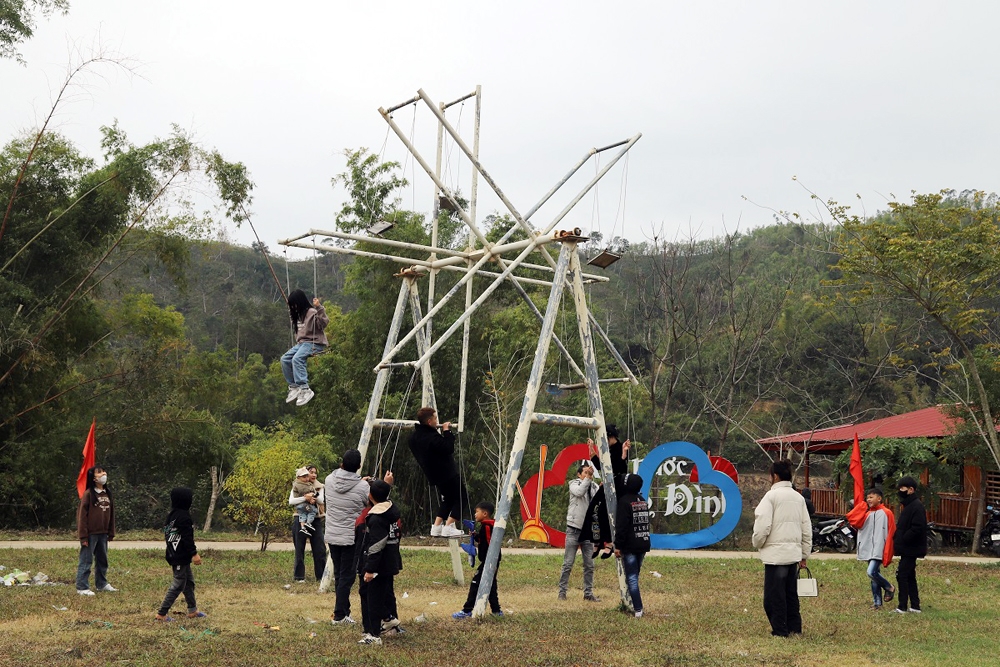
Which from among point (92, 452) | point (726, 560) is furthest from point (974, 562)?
point (92, 452)

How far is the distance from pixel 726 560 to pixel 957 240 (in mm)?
→ 8183

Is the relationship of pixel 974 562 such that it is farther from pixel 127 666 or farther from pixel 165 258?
pixel 165 258

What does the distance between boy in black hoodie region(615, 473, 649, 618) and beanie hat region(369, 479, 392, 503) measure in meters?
2.81

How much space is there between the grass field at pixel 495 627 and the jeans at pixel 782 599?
6.7 inches

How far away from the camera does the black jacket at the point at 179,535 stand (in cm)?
914

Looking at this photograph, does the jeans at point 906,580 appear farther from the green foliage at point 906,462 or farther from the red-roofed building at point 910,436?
the red-roofed building at point 910,436

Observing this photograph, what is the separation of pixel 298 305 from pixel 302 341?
43 cm

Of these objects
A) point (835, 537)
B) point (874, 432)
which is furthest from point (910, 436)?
point (835, 537)

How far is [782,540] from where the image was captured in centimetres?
870

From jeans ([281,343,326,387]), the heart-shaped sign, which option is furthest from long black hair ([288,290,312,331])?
the heart-shaped sign

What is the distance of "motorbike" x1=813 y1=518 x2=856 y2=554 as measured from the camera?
837 inches

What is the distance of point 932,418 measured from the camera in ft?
83.6

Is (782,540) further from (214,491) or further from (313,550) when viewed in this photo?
(214,491)

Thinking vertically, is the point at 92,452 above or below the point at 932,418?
below
